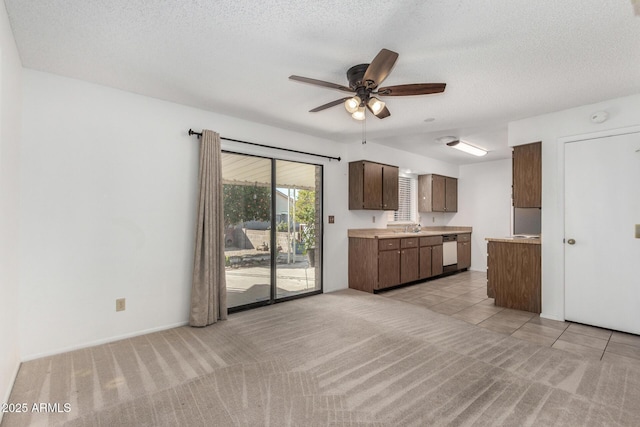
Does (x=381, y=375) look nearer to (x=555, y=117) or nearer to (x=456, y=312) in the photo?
(x=456, y=312)

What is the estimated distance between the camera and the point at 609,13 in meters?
1.90

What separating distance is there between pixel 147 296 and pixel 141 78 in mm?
2169

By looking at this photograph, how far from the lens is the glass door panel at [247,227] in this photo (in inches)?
154

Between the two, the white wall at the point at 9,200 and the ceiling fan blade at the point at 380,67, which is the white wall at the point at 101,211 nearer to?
the white wall at the point at 9,200

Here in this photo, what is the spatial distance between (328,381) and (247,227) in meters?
2.36

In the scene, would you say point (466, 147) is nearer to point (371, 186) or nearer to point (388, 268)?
point (371, 186)

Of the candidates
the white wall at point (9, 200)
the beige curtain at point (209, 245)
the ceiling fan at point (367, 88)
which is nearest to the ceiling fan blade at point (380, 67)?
the ceiling fan at point (367, 88)

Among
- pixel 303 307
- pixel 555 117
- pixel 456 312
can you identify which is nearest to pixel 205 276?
pixel 303 307

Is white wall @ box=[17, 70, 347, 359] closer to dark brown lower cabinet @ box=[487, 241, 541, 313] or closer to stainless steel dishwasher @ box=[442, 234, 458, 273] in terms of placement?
dark brown lower cabinet @ box=[487, 241, 541, 313]

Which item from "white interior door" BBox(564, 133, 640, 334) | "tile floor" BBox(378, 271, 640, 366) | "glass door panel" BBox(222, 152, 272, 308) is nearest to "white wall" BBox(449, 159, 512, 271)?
"tile floor" BBox(378, 271, 640, 366)

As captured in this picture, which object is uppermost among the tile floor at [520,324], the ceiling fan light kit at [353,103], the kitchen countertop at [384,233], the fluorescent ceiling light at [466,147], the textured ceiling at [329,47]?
the textured ceiling at [329,47]

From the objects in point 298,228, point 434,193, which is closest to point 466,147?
point 434,193

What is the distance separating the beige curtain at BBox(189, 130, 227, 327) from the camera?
11.1 feet

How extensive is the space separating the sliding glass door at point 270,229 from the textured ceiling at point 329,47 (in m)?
1.00
